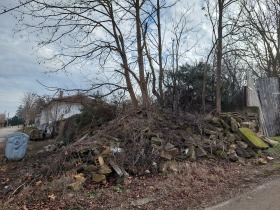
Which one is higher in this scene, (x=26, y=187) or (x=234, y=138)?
(x=234, y=138)

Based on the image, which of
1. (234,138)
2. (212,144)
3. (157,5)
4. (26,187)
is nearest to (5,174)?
(26,187)

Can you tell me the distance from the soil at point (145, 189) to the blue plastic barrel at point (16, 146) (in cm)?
241

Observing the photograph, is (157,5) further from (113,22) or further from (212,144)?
(212,144)

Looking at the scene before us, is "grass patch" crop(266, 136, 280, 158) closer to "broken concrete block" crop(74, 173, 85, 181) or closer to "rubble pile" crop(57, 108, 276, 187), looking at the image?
"rubble pile" crop(57, 108, 276, 187)

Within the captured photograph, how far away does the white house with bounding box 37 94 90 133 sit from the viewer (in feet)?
34.9

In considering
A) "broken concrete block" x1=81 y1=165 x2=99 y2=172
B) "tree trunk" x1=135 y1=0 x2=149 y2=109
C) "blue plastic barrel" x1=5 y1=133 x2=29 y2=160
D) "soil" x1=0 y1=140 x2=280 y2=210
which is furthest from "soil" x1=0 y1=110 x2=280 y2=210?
"tree trunk" x1=135 y1=0 x2=149 y2=109

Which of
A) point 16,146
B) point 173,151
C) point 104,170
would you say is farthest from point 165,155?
point 16,146

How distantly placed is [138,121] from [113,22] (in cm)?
506

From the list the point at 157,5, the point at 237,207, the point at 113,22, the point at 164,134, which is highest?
the point at 157,5

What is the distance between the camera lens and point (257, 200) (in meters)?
4.11

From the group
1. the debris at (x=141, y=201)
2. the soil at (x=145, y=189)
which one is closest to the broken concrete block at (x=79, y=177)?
the soil at (x=145, y=189)

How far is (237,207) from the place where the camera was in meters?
3.91

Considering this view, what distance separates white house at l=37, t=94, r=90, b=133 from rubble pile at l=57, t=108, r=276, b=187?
12.3 ft

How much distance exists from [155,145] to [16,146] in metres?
4.87
